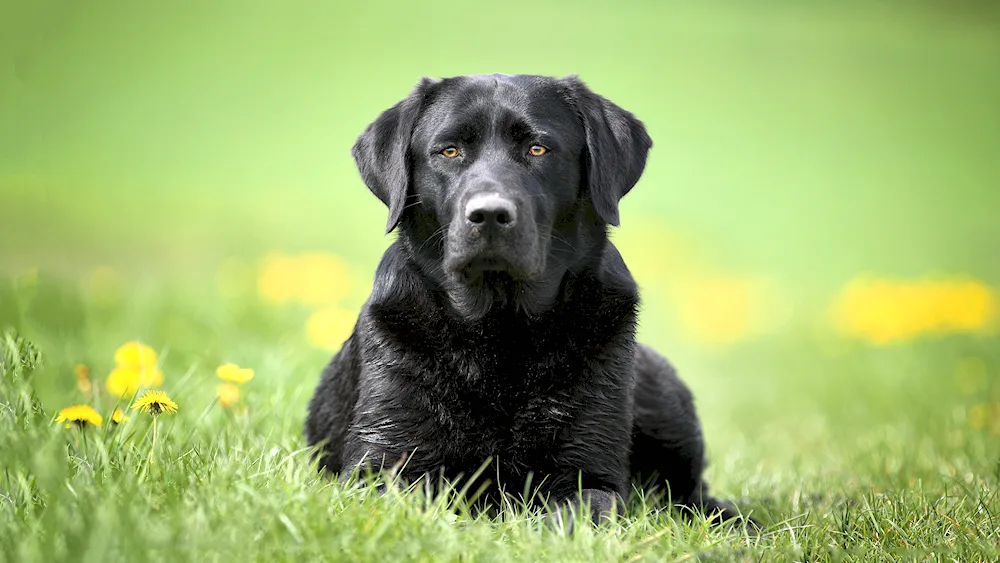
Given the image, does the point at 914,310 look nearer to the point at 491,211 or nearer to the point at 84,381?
the point at 491,211

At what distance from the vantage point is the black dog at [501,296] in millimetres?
3312

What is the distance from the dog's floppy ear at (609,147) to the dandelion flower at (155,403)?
1.65m

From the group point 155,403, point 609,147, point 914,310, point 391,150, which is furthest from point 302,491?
point 914,310

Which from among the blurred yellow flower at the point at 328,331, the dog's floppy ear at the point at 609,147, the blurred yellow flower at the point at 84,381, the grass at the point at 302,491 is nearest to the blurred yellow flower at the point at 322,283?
the grass at the point at 302,491

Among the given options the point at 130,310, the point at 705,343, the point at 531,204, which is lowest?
the point at 705,343

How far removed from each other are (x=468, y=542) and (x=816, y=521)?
1.45m

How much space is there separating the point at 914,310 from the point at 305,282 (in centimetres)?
578

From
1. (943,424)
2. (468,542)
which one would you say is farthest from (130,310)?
(943,424)

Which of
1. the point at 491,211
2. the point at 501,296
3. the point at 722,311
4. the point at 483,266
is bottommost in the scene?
the point at 722,311

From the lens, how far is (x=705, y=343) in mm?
10156

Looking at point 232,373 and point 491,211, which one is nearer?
point 491,211

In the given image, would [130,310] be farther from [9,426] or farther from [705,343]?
[705,343]

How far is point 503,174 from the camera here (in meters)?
3.37

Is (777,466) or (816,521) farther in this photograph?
(777,466)
